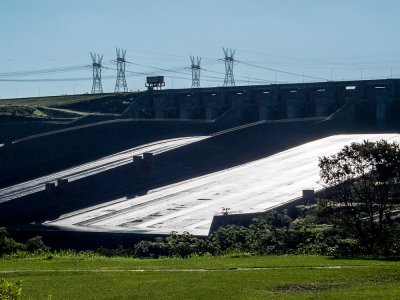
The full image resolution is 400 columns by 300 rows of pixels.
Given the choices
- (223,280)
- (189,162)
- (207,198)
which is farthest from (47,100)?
(223,280)

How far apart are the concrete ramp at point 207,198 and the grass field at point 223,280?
13337 mm

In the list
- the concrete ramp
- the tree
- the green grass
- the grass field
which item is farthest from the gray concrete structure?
the grass field

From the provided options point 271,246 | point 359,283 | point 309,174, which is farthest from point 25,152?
point 359,283

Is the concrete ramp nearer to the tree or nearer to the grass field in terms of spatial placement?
the tree

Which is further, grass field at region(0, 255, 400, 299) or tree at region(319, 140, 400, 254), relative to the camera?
tree at region(319, 140, 400, 254)

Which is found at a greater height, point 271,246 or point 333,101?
point 333,101

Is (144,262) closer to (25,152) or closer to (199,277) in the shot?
(199,277)

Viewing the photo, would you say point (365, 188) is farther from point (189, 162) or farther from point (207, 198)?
point (189, 162)

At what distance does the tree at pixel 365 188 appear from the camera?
21125 millimetres

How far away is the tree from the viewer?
21.1 meters

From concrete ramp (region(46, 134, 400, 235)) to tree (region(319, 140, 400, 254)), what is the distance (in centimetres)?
1019

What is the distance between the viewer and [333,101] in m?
59.8

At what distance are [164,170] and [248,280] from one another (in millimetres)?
31755

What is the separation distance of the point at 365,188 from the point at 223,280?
7.28 metres
